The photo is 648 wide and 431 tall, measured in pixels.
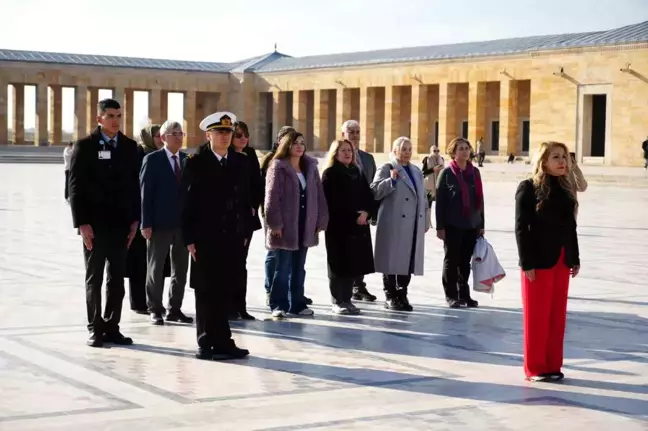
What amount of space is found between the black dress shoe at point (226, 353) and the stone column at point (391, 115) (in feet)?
177

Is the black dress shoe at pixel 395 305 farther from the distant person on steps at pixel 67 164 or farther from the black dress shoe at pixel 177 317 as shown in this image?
the distant person on steps at pixel 67 164

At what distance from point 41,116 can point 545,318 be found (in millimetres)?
63931

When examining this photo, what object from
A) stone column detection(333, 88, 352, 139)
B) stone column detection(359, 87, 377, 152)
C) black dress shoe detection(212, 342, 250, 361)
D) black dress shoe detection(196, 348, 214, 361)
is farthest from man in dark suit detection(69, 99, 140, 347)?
stone column detection(333, 88, 352, 139)

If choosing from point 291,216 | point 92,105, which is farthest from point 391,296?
point 92,105

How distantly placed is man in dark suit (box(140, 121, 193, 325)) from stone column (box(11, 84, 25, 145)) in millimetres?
62123

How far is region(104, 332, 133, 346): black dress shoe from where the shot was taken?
9.23 metres

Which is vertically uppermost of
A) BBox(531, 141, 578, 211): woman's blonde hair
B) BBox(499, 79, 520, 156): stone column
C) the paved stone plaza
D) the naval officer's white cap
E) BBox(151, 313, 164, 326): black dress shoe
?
BBox(499, 79, 520, 156): stone column

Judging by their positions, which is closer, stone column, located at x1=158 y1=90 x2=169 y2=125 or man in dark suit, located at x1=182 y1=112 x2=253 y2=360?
man in dark suit, located at x1=182 y1=112 x2=253 y2=360

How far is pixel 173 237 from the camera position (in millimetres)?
10570

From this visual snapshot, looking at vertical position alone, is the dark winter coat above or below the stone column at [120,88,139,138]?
below

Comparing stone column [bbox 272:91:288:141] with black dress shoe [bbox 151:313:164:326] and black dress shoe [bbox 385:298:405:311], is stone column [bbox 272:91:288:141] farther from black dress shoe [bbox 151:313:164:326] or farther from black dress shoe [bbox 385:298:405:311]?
black dress shoe [bbox 151:313:164:326]

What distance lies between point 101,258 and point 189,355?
1141mm

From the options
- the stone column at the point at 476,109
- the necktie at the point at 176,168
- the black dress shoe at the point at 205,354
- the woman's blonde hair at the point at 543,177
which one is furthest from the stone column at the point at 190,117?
the woman's blonde hair at the point at 543,177

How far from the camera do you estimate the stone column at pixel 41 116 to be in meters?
68.2
